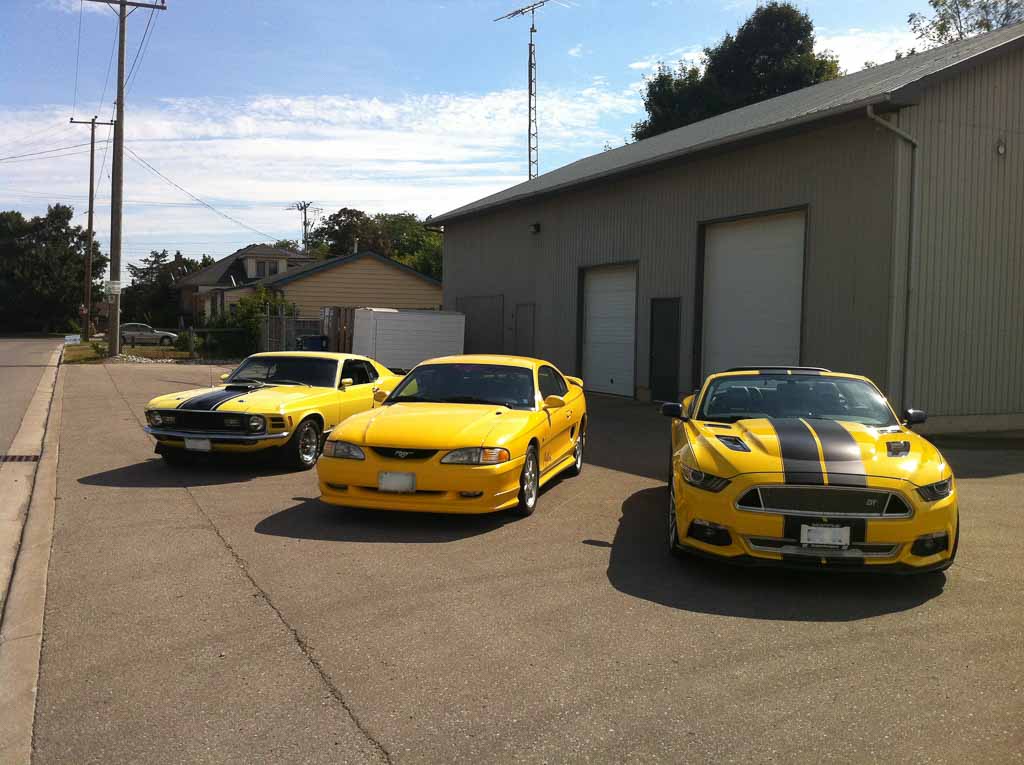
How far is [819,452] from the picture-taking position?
5984mm

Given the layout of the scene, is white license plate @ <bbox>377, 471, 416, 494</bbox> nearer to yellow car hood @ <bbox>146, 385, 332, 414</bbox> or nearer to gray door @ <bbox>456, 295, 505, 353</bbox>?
yellow car hood @ <bbox>146, 385, 332, 414</bbox>

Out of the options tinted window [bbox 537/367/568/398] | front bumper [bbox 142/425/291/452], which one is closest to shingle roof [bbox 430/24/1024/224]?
tinted window [bbox 537/367/568/398]

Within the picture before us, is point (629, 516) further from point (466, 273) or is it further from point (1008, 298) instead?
point (466, 273)

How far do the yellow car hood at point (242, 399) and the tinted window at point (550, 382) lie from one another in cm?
279

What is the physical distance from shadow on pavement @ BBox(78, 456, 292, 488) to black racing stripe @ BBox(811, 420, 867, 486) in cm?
604

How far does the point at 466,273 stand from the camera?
1086 inches

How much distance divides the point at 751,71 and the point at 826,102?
32651mm

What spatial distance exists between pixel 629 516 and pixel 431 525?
1.77 meters

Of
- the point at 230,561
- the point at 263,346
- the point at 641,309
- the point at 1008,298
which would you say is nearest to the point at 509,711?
the point at 230,561

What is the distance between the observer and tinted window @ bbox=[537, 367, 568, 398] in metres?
9.35

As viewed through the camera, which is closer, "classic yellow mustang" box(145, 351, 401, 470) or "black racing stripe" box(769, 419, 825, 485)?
"black racing stripe" box(769, 419, 825, 485)

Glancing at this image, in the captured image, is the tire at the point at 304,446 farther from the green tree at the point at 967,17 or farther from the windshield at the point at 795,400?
the green tree at the point at 967,17

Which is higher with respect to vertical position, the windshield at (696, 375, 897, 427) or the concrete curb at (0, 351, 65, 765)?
the windshield at (696, 375, 897, 427)

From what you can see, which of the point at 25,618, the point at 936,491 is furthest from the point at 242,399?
the point at 936,491
